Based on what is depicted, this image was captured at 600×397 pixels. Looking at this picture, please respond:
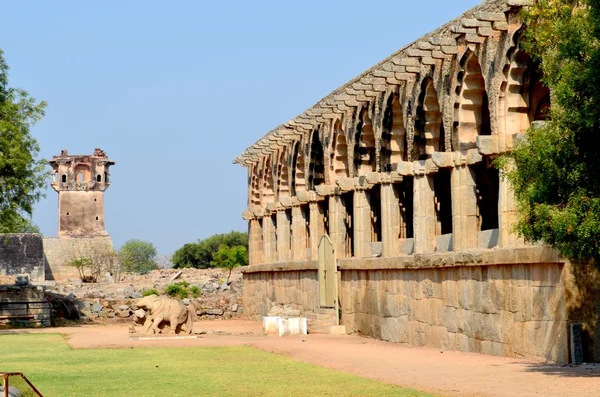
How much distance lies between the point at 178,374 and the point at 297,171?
719 inches

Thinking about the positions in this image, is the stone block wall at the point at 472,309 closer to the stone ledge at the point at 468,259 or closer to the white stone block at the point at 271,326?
the stone ledge at the point at 468,259

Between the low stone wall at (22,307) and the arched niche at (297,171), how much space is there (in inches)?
341

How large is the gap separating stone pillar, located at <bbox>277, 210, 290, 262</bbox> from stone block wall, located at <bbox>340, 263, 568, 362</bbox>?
9177 millimetres

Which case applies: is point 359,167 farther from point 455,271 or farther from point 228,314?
point 228,314

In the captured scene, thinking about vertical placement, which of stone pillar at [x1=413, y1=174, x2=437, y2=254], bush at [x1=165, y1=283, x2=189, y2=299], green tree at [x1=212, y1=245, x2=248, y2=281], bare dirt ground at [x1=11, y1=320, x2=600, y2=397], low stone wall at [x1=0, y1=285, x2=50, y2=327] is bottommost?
bare dirt ground at [x1=11, y1=320, x2=600, y2=397]

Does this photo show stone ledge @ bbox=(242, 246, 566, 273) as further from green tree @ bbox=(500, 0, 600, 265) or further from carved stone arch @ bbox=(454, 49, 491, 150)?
green tree @ bbox=(500, 0, 600, 265)

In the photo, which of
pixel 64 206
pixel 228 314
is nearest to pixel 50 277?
pixel 64 206

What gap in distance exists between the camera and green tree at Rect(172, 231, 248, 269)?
305 feet

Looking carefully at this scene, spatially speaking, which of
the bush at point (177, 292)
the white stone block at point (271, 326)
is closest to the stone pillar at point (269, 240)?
the bush at point (177, 292)

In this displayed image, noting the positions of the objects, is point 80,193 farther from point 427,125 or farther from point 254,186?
point 427,125

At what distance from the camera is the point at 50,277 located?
7688 centimetres

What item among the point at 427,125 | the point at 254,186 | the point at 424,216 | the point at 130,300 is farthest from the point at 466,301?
the point at 130,300

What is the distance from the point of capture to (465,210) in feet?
67.4

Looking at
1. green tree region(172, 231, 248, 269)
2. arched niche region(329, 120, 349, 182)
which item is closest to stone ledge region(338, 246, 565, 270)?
arched niche region(329, 120, 349, 182)
